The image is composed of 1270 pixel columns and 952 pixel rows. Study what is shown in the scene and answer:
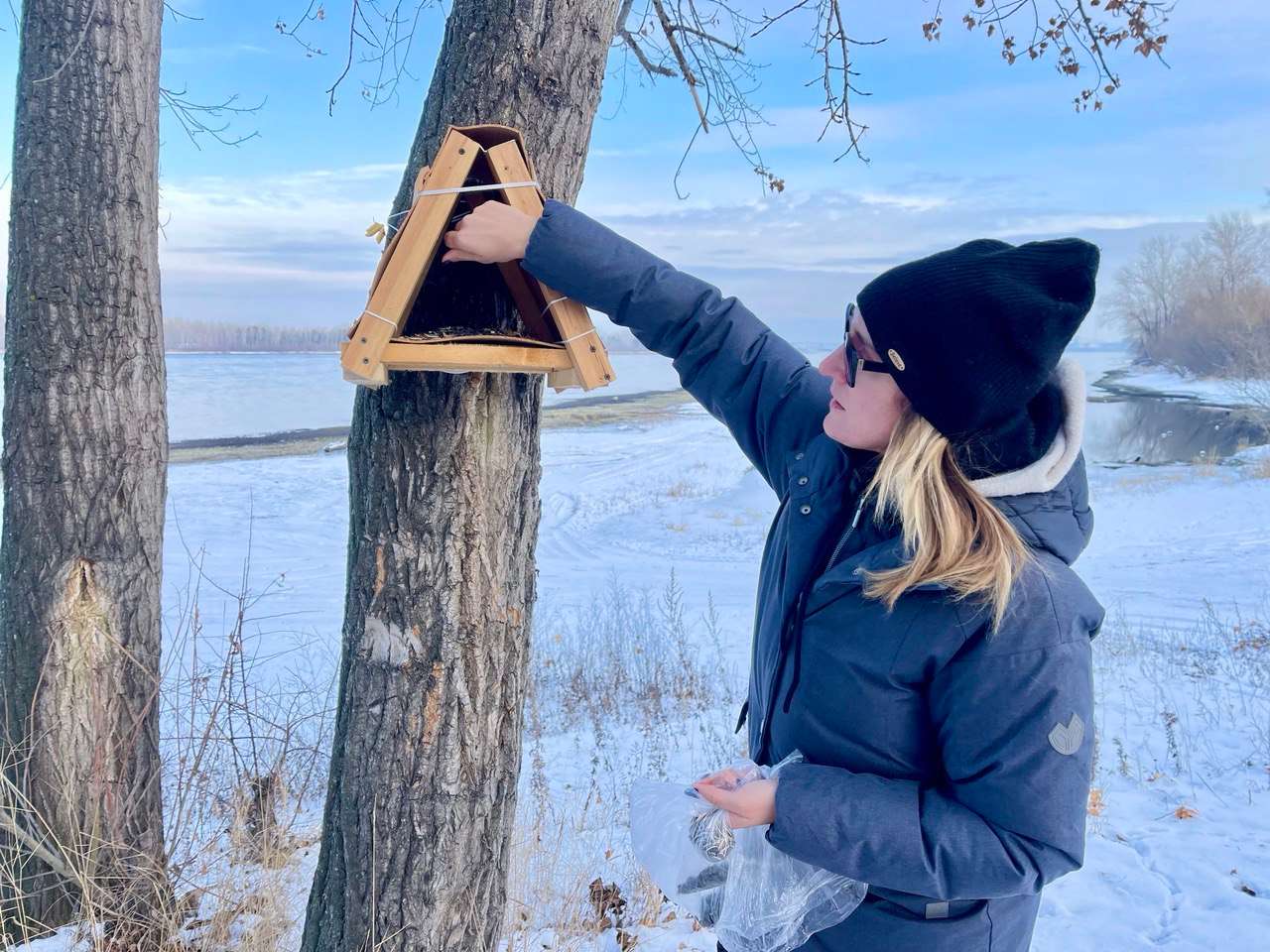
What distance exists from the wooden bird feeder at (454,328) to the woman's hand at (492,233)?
3 cm

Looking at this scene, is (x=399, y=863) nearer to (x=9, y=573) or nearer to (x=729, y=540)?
(x=9, y=573)

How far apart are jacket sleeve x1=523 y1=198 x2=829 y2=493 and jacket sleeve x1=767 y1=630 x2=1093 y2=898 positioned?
0.66 meters

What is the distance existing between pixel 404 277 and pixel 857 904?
139cm

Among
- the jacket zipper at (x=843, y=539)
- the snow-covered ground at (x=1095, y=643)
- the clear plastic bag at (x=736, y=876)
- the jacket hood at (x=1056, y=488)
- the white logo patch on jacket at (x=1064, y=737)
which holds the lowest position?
the snow-covered ground at (x=1095, y=643)

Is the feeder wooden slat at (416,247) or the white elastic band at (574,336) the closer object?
the feeder wooden slat at (416,247)

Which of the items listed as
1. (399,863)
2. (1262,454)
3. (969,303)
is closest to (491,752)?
(399,863)

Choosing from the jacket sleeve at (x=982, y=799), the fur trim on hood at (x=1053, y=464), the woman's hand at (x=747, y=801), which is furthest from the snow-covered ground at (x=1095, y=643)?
the fur trim on hood at (x=1053, y=464)

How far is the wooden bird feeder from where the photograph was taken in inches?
62.7

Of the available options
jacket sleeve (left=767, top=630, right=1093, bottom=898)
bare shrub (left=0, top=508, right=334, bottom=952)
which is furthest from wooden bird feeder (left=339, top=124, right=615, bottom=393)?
bare shrub (left=0, top=508, right=334, bottom=952)

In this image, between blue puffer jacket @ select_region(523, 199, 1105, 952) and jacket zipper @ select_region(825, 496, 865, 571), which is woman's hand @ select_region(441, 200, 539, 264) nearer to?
blue puffer jacket @ select_region(523, 199, 1105, 952)

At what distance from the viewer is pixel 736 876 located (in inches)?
64.1

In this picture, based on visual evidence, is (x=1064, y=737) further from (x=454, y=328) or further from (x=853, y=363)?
(x=454, y=328)

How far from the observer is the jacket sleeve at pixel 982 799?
1.34 metres

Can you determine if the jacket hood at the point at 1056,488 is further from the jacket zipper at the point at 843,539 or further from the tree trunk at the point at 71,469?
the tree trunk at the point at 71,469
